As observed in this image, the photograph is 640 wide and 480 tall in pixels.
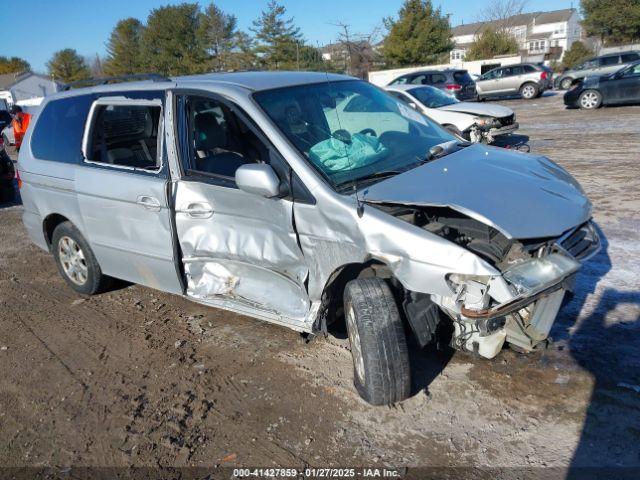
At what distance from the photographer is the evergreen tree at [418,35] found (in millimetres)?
41531

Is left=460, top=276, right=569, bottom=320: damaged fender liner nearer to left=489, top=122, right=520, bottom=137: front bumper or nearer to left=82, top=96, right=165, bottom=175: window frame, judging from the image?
left=82, top=96, right=165, bottom=175: window frame

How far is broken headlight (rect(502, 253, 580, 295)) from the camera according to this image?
9.28 feet

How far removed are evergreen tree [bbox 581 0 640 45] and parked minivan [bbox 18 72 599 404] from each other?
44552 millimetres

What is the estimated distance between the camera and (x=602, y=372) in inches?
132

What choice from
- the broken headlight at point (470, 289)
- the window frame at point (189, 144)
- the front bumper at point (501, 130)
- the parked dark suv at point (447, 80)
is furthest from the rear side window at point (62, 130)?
the parked dark suv at point (447, 80)

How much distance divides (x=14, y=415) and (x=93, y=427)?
0.64 m

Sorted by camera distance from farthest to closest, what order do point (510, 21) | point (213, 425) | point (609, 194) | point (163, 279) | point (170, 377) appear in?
point (510, 21), point (609, 194), point (163, 279), point (170, 377), point (213, 425)

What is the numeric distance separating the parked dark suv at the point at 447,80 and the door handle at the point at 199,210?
16.6m

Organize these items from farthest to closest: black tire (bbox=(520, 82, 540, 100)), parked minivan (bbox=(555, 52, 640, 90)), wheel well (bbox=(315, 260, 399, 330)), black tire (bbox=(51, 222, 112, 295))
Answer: black tire (bbox=(520, 82, 540, 100)), parked minivan (bbox=(555, 52, 640, 90)), black tire (bbox=(51, 222, 112, 295)), wheel well (bbox=(315, 260, 399, 330))

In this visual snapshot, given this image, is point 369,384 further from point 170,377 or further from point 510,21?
point 510,21

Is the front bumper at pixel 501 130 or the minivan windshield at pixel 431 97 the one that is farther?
the minivan windshield at pixel 431 97

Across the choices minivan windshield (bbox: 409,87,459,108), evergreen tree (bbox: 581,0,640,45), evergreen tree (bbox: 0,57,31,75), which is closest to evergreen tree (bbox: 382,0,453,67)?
evergreen tree (bbox: 581,0,640,45)

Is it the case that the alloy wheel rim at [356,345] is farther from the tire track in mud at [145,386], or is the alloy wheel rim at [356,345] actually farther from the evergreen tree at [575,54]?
the evergreen tree at [575,54]

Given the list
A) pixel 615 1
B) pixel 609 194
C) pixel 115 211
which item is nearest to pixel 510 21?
pixel 615 1
